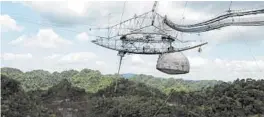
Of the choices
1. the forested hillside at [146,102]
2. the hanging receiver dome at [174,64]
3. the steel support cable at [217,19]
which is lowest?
the forested hillside at [146,102]

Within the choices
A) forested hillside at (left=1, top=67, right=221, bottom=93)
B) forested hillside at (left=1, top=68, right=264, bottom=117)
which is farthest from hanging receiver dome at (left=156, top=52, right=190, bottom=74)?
forested hillside at (left=1, top=67, right=221, bottom=93)

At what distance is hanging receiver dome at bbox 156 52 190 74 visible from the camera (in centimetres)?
1477

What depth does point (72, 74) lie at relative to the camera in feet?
289

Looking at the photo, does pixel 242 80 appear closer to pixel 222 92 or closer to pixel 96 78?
pixel 222 92

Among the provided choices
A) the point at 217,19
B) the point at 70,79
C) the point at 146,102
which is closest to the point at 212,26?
the point at 217,19

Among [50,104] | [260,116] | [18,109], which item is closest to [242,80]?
[260,116]

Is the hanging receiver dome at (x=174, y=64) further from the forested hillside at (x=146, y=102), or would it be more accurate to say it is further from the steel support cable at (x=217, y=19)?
the forested hillside at (x=146, y=102)

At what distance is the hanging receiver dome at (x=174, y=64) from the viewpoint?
14.8 metres

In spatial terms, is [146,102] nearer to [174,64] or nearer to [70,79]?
[174,64]

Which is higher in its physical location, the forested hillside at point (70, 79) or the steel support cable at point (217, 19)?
the steel support cable at point (217, 19)

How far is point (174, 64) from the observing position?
14609mm

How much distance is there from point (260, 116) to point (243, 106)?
4972mm

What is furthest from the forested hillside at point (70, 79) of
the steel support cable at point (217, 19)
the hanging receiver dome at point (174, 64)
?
the hanging receiver dome at point (174, 64)

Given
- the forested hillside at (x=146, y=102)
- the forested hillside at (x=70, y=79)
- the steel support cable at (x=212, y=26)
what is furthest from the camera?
the forested hillside at (x=70, y=79)
